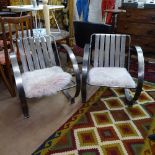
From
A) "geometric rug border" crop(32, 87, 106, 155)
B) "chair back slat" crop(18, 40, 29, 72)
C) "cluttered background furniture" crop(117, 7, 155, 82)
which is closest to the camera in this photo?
"geometric rug border" crop(32, 87, 106, 155)

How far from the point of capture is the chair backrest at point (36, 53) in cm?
221

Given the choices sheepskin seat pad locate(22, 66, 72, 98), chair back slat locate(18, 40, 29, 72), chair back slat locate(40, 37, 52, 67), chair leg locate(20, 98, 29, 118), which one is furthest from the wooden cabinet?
chair leg locate(20, 98, 29, 118)

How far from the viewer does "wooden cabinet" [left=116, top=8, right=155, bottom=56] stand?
3.15 metres

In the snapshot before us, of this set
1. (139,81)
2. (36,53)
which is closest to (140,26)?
(139,81)

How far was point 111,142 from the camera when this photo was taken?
5.56ft

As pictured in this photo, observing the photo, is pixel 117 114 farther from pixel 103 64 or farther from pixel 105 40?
pixel 105 40

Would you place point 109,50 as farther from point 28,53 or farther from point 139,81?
point 28,53

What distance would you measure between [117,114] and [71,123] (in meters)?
0.51

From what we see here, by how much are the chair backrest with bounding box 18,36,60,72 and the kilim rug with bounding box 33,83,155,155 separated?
2.32ft

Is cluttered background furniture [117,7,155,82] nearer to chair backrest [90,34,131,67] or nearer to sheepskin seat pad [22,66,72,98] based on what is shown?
chair backrest [90,34,131,67]

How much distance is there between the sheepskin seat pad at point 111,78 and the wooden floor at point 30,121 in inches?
16.1

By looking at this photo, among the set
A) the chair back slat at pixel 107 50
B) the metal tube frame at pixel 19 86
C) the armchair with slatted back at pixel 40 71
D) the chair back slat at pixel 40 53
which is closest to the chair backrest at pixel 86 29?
the chair back slat at pixel 107 50

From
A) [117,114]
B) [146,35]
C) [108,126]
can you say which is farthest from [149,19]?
[108,126]

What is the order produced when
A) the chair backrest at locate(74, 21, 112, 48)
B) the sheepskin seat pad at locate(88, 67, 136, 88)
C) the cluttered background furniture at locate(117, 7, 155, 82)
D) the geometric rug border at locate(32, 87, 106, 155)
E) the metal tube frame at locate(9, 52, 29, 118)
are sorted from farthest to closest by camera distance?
1. the cluttered background furniture at locate(117, 7, 155, 82)
2. the chair backrest at locate(74, 21, 112, 48)
3. the sheepskin seat pad at locate(88, 67, 136, 88)
4. the metal tube frame at locate(9, 52, 29, 118)
5. the geometric rug border at locate(32, 87, 106, 155)
